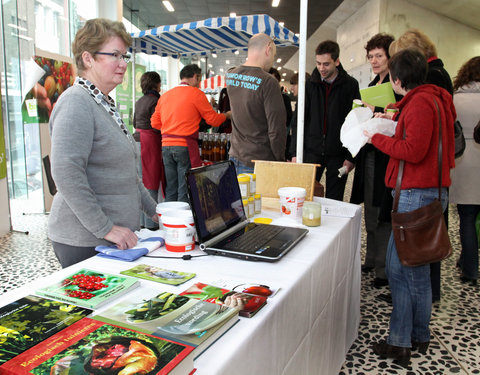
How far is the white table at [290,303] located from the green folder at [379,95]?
35.8 inches

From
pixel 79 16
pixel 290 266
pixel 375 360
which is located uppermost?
pixel 79 16

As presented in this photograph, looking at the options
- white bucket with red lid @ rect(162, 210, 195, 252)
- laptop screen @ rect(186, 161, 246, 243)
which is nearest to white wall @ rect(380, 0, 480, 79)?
laptop screen @ rect(186, 161, 246, 243)

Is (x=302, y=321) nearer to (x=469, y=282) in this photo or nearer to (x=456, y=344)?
(x=456, y=344)

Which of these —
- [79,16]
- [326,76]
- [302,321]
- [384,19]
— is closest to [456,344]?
[302,321]

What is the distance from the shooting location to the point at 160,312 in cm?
74

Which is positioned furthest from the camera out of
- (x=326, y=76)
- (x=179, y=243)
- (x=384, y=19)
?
(x=384, y=19)

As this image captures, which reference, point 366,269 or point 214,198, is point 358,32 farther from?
point 214,198

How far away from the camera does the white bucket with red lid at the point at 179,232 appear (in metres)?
1.20

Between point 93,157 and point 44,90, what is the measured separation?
3761 mm

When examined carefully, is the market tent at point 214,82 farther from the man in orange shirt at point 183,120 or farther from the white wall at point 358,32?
the man in orange shirt at point 183,120

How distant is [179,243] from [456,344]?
166 cm

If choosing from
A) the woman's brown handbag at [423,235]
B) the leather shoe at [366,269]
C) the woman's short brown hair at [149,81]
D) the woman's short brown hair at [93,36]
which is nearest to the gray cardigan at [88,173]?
the woman's short brown hair at [93,36]

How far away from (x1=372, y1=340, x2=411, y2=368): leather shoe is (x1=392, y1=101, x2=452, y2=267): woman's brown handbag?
43 centimetres

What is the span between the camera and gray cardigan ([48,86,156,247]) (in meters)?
1.19
